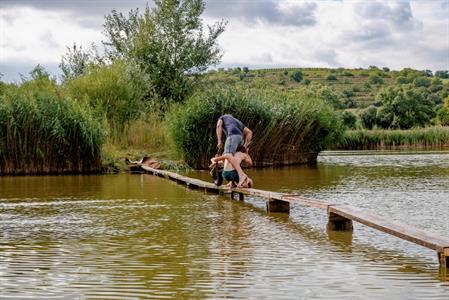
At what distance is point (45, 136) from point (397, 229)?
17.7 meters

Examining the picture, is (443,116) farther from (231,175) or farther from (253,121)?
(231,175)

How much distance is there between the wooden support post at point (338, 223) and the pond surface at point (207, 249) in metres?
0.22

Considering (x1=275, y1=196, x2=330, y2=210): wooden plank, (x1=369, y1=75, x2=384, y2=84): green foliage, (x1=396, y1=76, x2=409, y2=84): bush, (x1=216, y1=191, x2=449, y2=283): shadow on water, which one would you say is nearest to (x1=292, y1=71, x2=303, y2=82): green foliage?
(x1=369, y1=75, x2=384, y2=84): green foliage

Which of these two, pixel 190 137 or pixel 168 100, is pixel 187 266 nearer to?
pixel 190 137

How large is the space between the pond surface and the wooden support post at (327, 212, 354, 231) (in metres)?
0.22

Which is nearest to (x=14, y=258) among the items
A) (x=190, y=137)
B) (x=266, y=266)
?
(x=266, y=266)

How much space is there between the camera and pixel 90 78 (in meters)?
31.5

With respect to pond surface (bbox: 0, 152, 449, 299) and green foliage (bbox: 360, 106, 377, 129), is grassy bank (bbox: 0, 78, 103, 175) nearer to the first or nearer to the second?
pond surface (bbox: 0, 152, 449, 299)

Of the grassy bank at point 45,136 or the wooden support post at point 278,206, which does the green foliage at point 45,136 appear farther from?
the wooden support post at point 278,206

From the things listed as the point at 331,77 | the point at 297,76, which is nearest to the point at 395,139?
the point at 297,76

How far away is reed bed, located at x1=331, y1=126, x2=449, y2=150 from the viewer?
47.2 metres

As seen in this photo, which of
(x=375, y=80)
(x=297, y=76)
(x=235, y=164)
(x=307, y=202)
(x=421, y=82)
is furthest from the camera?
(x=375, y=80)

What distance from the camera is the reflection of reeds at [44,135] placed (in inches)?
931

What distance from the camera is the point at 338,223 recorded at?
10156mm
